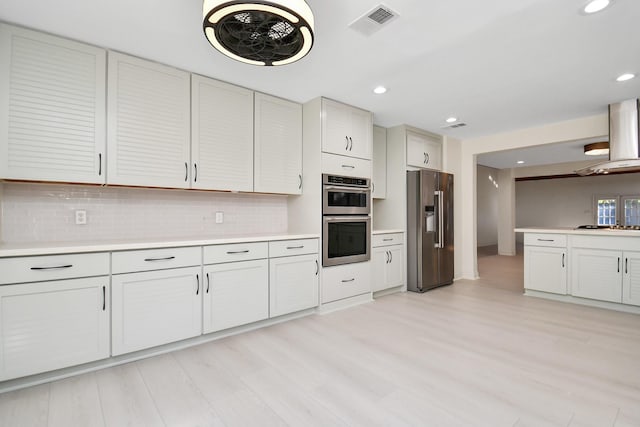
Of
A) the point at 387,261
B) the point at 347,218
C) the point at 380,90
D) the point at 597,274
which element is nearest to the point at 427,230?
the point at 387,261

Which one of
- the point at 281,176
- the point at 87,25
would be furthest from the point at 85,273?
the point at 281,176

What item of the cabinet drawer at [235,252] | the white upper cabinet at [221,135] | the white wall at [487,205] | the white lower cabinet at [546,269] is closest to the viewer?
the cabinet drawer at [235,252]

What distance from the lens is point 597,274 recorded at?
3727 millimetres

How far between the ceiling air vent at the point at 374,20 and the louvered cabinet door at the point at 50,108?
78.8 inches

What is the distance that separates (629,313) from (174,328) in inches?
190

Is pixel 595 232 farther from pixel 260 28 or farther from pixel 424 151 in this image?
pixel 260 28

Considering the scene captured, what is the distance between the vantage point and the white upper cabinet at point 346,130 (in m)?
3.54

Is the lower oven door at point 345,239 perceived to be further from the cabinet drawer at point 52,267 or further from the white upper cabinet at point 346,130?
the cabinet drawer at point 52,267

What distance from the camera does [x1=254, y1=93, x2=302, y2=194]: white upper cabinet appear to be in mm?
3322

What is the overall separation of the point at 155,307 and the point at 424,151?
164 inches

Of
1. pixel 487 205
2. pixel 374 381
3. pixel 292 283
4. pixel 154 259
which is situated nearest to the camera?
pixel 374 381

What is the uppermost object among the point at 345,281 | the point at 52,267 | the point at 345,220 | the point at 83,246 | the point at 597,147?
the point at 597,147

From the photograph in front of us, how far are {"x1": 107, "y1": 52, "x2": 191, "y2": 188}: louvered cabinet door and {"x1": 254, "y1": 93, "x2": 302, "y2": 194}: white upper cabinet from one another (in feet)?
2.43

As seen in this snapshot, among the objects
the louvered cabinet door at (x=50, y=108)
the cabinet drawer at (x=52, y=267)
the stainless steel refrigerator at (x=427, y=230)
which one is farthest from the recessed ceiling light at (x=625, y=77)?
the cabinet drawer at (x=52, y=267)
